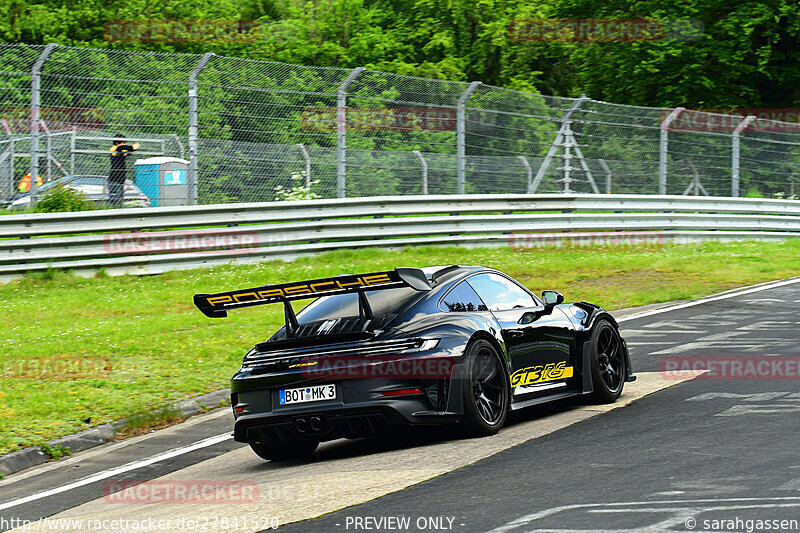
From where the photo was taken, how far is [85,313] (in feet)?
44.6

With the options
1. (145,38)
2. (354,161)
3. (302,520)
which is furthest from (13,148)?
(145,38)

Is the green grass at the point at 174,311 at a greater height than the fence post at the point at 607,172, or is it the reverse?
the fence post at the point at 607,172

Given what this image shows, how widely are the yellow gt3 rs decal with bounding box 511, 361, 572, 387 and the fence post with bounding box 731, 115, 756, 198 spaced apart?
17.7 m

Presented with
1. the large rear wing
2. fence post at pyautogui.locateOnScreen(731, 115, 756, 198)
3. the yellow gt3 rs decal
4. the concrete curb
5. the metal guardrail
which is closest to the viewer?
the large rear wing

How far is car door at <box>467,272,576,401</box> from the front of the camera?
8.15 metres

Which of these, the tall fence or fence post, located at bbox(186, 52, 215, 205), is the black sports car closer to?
the tall fence

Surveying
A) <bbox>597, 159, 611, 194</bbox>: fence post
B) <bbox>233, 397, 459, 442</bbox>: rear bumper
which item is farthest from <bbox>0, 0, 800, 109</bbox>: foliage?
<bbox>233, 397, 459, 442</bbox>: rear bumper

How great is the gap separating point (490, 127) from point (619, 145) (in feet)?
13.0

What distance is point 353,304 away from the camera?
8000 millimetres

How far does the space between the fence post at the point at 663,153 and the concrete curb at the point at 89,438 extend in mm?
15363
